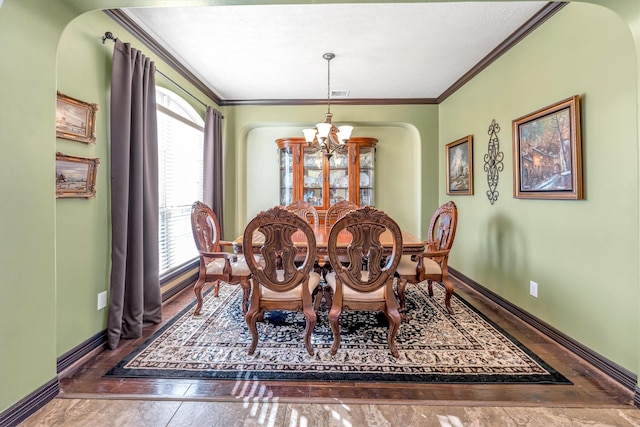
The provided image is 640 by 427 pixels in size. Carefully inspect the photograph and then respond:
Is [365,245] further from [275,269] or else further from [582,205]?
[582,205]

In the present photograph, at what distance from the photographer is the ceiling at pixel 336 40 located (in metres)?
2.36

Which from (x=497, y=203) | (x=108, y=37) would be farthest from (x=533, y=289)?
(x=108, y=37)

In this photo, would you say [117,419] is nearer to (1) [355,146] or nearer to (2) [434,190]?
(1) [355,146]

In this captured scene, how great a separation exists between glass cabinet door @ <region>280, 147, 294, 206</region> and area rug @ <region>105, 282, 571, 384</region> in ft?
7.51

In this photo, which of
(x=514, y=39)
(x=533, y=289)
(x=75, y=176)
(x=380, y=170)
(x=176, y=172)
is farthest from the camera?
(x=380, y=170)

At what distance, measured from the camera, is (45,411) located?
157 centimetres

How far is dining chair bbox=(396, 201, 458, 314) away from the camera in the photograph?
2637 millimetres

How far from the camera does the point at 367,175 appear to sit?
4.76 meters

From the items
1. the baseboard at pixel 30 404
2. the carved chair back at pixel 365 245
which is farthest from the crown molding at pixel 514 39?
the baseboard at pixel 30 404

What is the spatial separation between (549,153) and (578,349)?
4.63 feet

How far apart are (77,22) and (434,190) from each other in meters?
4.32

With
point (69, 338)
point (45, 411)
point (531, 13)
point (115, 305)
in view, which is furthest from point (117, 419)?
point (531, 13)

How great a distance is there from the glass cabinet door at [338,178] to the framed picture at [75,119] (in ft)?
10.2

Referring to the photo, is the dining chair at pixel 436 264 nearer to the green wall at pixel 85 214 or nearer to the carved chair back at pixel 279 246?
the carved chair back at pixel 279 246
